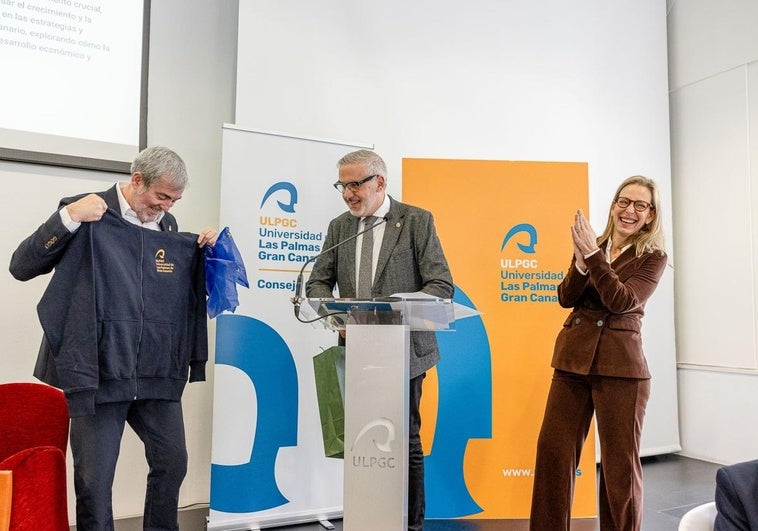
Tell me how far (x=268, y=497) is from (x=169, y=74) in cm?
236

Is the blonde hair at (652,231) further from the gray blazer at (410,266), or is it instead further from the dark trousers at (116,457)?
the dark trousers at (116,457)

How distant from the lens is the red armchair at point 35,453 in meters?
1.54

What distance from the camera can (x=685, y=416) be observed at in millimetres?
4535

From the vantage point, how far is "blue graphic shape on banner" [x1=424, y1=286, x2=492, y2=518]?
9.77 ft

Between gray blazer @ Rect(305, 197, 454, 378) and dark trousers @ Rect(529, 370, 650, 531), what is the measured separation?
23.0 inches

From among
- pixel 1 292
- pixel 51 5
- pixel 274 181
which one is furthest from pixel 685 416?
pixel 51 5

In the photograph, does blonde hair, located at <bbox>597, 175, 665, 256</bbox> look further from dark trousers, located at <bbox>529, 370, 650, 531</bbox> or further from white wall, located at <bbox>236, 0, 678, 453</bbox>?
white wall, located at <bbox>236, 0, 678, 453</bbox>

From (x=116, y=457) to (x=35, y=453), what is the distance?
0.41 metres

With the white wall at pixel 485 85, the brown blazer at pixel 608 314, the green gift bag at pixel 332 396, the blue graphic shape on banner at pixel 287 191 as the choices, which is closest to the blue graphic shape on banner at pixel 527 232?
the white wall at pixel 485 85

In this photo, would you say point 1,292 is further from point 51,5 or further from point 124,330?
point 51,5

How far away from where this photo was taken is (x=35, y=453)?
5.23 feet

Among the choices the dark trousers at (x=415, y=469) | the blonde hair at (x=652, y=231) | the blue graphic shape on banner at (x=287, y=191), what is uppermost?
the blue graphic shape on banner at (x=287, y=191)

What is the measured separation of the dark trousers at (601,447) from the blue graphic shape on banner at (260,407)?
4.12 ft

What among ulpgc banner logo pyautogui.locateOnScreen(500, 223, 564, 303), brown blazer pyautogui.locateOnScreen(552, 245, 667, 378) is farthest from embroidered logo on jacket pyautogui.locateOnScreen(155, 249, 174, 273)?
ulpgc banner logo pyautogui.locateOnScreen(500, 223, 564, 303)
